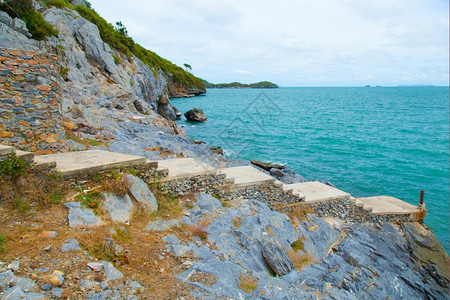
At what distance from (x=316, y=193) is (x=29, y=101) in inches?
441

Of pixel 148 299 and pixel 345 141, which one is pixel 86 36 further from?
pixel 345 141

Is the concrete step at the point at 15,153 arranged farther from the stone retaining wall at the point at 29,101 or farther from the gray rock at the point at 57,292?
the gray rock at the point at 57,292

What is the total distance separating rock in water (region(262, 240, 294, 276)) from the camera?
6879 millimetres

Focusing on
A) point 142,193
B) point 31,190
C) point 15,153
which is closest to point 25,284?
point 31,190

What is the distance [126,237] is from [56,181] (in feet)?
7.15

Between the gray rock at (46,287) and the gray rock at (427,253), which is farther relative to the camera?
the gray rock at (427,253)

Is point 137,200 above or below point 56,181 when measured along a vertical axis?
below

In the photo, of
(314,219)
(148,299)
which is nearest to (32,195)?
(148,299)

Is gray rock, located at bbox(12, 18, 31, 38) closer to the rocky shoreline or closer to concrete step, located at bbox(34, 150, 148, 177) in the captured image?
the rocky shoreline

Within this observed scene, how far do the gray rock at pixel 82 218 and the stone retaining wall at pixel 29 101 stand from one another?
329 cm

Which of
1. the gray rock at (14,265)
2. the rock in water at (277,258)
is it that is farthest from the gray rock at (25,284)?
the rock in water at (277,258)

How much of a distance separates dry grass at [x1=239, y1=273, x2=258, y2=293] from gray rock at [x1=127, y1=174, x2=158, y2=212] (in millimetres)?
2935

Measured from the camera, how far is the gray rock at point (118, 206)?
20.4ft

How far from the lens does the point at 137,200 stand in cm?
692
